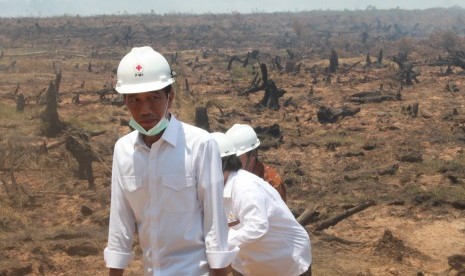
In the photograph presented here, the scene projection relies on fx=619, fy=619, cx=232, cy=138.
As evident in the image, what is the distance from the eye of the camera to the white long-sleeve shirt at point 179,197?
7.63 ft

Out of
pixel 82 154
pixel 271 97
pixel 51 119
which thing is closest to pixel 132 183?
pixel 82 154

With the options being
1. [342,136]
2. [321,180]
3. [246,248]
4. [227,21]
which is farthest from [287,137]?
[227,21]

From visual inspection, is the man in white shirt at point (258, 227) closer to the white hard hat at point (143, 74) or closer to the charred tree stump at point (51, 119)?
the white hard hat at point (143, 74)

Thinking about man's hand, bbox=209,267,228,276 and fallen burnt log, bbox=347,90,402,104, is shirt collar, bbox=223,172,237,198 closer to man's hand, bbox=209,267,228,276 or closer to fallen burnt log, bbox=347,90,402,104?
man's hand, bbox=209,267,228,276

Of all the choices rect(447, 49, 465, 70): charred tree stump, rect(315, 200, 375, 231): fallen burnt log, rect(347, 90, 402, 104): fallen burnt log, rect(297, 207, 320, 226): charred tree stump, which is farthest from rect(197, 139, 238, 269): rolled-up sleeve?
rect(447, 49, 465, 70): charred tree stump

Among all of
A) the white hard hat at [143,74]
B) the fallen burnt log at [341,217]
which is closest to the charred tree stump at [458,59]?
the fallen burnt log at [341,217]

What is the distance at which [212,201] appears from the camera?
2.33 m

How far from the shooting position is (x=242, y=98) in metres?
20.6

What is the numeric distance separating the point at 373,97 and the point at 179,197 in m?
Answer: 17.9

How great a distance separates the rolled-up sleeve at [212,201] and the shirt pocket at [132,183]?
0.79 ft

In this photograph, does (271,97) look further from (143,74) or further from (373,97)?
(143,74)

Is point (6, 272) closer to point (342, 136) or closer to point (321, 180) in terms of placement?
point (321, 180)

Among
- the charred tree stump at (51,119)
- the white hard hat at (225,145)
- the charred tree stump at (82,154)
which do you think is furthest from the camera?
the charred tree stump at (51,119)

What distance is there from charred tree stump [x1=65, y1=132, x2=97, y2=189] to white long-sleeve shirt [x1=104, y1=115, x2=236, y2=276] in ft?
23.2
